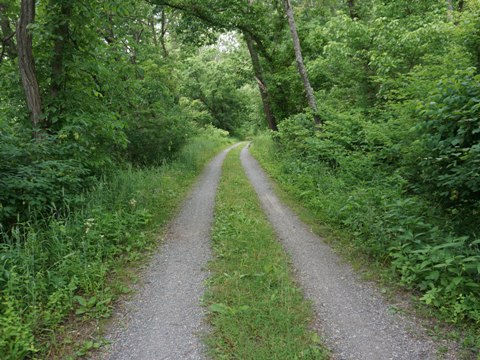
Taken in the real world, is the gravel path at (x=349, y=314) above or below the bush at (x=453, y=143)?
below

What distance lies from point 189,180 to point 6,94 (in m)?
6.26

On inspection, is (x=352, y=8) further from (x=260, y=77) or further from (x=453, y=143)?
(x=453, y=143)

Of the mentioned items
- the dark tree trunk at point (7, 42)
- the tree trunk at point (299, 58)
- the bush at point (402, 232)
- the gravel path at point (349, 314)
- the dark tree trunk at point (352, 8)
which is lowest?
the gravel path at point (349, 314)

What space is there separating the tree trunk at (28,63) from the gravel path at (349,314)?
5665 mm

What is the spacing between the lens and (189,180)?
11.6 metres

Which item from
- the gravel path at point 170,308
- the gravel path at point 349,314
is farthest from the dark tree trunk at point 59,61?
the gravel path at point 349,314

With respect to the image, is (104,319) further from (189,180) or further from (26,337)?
(189,180)

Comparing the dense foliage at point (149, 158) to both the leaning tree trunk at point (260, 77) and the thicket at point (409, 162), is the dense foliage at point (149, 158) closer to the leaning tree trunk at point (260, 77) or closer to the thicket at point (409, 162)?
the thicket at point (409, 162)

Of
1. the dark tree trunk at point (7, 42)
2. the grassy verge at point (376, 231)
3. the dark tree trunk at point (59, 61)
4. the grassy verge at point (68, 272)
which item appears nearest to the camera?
the grassy verge at point (68, 272)

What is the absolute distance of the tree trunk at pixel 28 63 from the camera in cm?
582

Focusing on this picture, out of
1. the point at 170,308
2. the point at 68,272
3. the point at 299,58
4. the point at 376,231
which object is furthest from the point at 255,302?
the point at 299,58

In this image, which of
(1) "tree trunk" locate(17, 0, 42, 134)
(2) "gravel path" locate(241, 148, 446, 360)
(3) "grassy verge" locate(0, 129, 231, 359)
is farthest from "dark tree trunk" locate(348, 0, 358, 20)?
(3) "grassy verge" locate(0, 129, 231, 359)

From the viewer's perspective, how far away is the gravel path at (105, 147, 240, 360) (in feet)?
9.87

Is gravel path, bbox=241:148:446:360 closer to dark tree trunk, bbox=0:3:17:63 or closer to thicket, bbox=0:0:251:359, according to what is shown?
thicket, bbox=0:0:251:359
